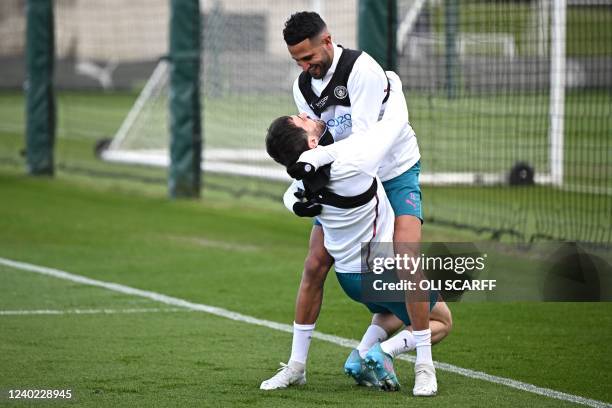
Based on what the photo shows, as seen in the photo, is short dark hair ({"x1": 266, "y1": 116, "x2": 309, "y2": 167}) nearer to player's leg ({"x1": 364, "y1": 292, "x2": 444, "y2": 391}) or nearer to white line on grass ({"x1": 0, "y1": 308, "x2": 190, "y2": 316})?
player's leg ({"x1": 364, "y1": 292, "x2": 444, "y2": 391})

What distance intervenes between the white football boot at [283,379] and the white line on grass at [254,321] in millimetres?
1025

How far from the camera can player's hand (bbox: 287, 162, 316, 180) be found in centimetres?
605

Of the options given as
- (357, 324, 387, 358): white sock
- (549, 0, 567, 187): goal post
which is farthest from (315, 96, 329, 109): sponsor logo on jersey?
(549, 0, 567, 187): goal post

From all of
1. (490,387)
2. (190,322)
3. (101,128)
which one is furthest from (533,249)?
(101,128)

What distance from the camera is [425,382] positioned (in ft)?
20.9

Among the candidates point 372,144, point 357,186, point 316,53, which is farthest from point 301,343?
point 316,53

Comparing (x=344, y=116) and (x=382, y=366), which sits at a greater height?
(x=344, y=116)

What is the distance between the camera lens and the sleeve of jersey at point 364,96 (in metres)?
6.36

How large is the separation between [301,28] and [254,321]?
286cm

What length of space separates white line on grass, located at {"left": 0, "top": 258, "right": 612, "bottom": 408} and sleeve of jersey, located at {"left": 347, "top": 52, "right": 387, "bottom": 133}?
166cm

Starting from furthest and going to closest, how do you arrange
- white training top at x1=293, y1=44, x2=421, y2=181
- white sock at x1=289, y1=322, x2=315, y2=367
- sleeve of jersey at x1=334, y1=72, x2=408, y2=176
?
white sock at x1=289, y1=322, x2=315, y2=367 → white training top at x1=293, y1=44, x2=421, y2=181 → sleeve of jersey at x1=334, y1=72, x2=408, y2=176

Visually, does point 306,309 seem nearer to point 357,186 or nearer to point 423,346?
point 423,346

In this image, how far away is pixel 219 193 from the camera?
56.4 feet

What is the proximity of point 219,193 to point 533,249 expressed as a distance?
6.62 meters
